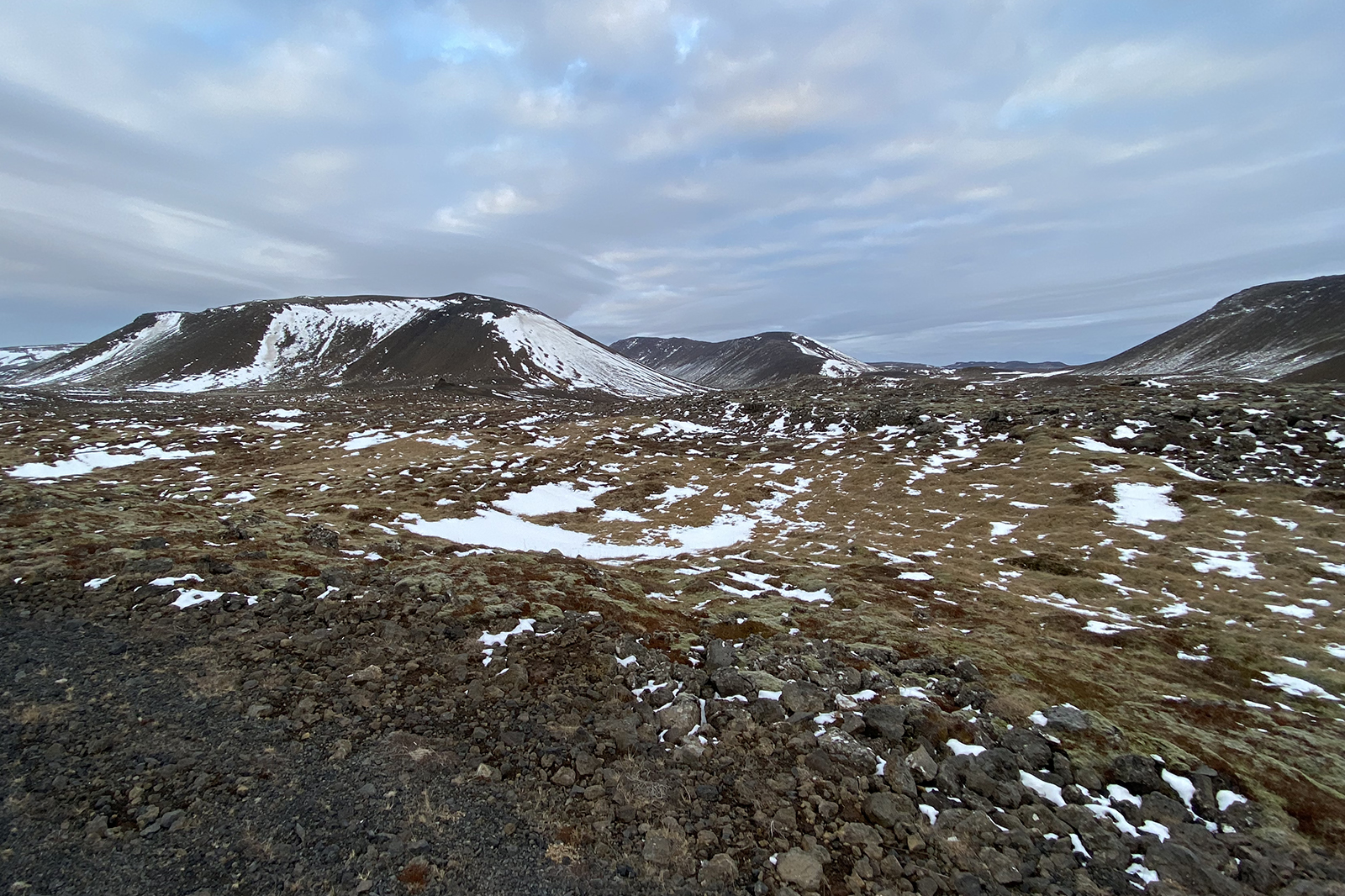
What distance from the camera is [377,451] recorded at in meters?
39.9

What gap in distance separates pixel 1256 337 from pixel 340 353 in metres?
257

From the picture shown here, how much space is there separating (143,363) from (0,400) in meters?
122

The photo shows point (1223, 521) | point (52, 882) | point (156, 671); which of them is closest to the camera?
point (52, 882)

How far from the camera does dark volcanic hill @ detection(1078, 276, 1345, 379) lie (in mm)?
119438

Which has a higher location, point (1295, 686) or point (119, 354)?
point (119, 354)

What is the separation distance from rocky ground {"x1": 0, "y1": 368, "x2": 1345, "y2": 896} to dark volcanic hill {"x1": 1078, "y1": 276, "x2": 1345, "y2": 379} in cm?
13858

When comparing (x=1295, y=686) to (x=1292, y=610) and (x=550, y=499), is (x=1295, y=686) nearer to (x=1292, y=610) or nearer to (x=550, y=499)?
(x=1292, y=610)

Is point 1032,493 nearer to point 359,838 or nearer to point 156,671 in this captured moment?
point 359,838

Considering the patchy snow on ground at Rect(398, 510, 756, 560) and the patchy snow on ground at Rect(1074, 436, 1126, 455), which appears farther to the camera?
the patchy snow on ground at Rect(1074, 436, 1126, 455)

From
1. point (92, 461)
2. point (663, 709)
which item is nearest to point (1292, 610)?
point (663, 709)

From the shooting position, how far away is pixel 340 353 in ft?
548

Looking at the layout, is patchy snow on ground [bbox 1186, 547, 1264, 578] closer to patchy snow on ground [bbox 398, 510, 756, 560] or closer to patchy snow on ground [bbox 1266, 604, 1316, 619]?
patchy snow on ground [bbox 1266, 604, 1316, 619]

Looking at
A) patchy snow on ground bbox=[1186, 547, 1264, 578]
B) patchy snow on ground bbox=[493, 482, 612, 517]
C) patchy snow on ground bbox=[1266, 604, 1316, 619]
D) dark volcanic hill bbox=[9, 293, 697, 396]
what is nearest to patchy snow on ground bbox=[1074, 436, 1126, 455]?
patchy snow on ground bbox=[1186, 547, 1264, 578]

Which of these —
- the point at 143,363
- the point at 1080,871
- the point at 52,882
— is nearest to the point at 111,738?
the point at 52,882
